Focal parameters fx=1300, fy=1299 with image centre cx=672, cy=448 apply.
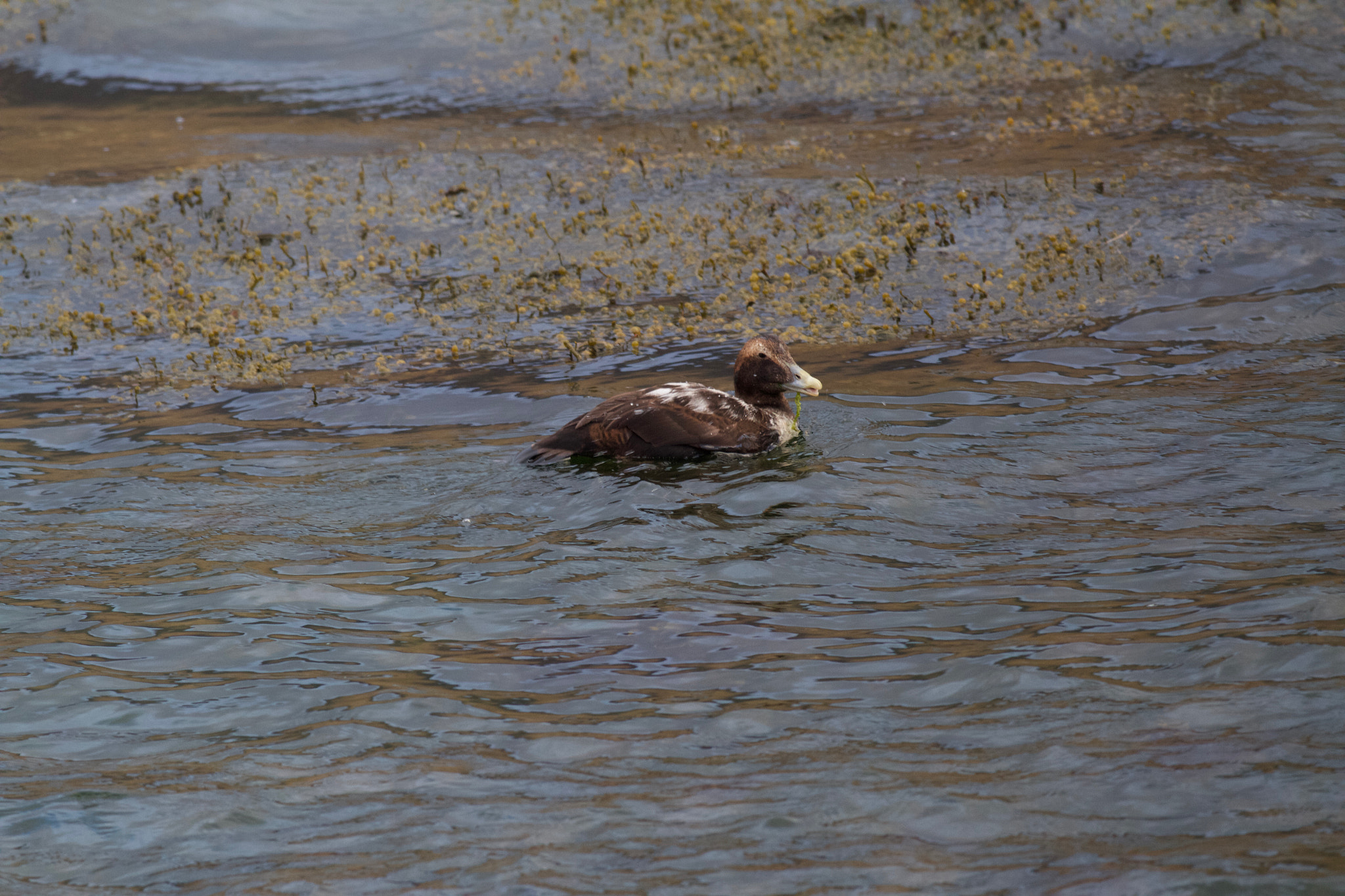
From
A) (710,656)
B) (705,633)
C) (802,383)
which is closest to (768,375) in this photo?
(802,383)

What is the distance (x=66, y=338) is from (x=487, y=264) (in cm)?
410

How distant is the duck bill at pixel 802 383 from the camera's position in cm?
909

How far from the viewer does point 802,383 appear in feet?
29.9

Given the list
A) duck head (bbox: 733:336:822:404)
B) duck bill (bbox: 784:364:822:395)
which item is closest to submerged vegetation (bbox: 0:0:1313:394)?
duck head (bbox: 733:336:822:404)

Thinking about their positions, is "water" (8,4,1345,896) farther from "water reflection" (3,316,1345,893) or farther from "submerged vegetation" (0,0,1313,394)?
"submerged vegetation" (0,0,1313,394)

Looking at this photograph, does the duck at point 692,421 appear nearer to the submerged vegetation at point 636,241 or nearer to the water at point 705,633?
the water at point 705,633

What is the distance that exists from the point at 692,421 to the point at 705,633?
8.67 ft

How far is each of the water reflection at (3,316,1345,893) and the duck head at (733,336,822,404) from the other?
1.35 feet

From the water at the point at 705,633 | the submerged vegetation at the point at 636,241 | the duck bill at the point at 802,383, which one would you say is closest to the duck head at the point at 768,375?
the duck bill at the point at 802,383

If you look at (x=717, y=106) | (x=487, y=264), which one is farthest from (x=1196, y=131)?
(x=487, y=264)

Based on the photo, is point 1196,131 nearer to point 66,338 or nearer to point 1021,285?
point 1021,285

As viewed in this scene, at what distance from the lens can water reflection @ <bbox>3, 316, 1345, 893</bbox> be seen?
445 cm

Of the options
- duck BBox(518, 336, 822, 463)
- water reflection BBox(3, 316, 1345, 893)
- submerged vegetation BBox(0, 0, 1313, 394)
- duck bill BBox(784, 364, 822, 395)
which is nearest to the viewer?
water reflection BBox(3, 316, 1345, 893)

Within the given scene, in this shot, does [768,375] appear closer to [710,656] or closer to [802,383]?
[802,383]
